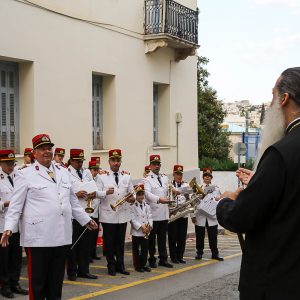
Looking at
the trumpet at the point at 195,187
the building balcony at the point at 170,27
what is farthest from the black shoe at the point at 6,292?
the building balcony at the point at 170,27

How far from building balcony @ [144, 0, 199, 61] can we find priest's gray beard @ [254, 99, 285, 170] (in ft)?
51.3

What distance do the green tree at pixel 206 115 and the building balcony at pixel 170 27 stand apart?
23984 mm

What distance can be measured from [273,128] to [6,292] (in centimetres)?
683

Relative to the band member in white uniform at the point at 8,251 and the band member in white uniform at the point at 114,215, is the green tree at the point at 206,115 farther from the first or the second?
the band member in white uniform at the point at 8,251

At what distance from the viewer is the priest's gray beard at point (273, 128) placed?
116 inches

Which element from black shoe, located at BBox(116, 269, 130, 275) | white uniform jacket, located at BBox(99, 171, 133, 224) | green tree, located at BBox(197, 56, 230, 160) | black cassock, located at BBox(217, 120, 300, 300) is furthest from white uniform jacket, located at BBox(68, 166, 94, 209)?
green tree, located at BBox(197, 56, 230, 160)

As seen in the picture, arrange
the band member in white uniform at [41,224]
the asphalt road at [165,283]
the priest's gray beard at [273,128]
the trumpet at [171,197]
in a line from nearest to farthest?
the priest's gray beard at [273,128]
the band member in white uniform at [41,224]
the asphalt road at [165,283]
the trumpet at [171,197]

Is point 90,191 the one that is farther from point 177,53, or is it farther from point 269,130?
point 177,53

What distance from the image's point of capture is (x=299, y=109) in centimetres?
290

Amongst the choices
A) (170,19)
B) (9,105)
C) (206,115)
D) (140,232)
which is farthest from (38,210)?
(206,115)

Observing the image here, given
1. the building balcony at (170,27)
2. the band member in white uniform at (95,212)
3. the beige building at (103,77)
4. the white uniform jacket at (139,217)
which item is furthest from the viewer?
the building balcony at (170,27)

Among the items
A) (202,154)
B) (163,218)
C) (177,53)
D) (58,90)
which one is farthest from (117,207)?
(202,154)

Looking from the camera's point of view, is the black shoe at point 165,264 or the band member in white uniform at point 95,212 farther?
the band member in white uniform at point 95,212

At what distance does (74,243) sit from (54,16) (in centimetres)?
657
